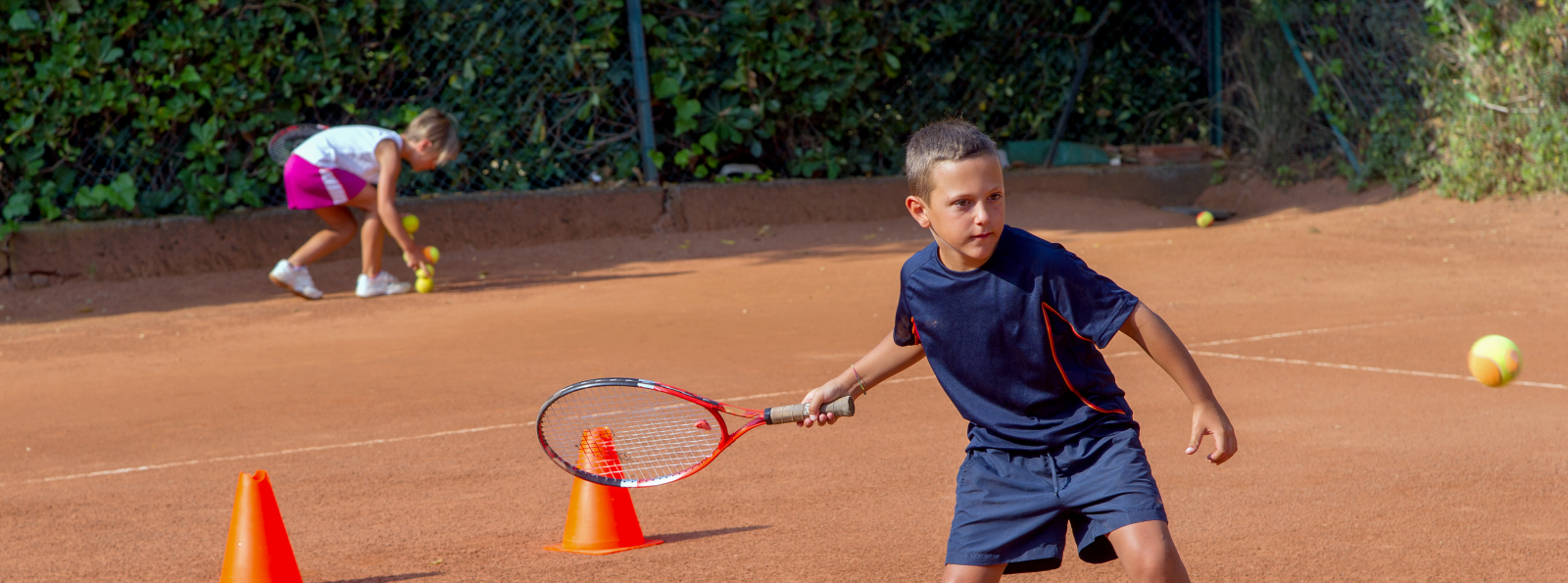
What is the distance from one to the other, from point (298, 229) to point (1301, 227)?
7166 millimetres

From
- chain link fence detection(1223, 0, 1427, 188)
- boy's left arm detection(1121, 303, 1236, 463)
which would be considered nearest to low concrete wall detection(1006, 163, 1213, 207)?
chain link fence detection(1223, 0, 1427, 188)

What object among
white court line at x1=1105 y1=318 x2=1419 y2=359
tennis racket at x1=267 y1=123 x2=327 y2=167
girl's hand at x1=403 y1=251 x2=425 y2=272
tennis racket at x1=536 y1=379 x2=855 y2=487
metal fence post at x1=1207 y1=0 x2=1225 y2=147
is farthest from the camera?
metal fence post at x1=1207 y1=0 x2=1225 y2=147

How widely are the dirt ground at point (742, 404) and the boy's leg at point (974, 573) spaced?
663mm

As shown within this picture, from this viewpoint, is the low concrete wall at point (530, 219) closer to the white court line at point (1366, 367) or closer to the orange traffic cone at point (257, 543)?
the white court line at point (1366, 367)

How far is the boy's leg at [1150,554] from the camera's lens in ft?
7.52

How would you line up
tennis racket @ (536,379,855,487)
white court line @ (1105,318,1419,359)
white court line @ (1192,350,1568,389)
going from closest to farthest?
tennis racket @ (536,379,855,487), white court line @ (1192,350,1568,389), white court line @ (1105,318,1419,359)

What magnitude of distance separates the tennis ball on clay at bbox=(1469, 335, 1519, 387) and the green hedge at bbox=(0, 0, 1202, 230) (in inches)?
290

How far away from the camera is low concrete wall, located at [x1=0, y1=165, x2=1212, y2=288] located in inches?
352

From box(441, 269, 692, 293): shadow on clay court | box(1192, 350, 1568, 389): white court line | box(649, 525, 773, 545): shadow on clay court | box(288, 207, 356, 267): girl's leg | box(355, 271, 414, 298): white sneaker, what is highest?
box(649, 525, 773, 545): shadow on clay court

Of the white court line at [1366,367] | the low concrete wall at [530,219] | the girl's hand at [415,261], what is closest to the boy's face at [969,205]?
the white court line at [1366,367]

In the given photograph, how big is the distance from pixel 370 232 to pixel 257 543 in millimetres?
5345

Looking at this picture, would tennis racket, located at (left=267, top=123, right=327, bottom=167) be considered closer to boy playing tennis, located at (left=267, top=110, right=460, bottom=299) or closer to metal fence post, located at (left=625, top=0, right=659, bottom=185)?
boy playing tennis, located at (left=267, top=110, right=460, bottom=299)

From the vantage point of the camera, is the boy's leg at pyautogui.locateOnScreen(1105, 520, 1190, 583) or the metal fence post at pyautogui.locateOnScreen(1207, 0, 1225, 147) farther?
the metal fence post at pyautogui.locateOnScreen(1207, 0, 1225, 147)

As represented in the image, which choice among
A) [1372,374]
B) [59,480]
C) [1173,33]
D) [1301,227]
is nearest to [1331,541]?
[1372,374]
